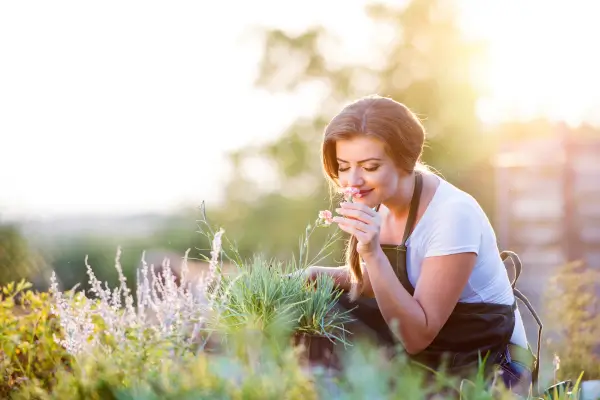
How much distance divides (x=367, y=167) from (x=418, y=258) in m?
0.43

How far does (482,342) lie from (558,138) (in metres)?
8.16

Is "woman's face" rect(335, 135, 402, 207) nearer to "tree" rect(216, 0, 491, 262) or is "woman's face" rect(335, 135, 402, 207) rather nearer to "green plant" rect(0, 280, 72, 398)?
"green plant" rect(0, 280, 72, 398)

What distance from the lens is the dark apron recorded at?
2982 mm

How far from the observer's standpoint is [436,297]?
113 inches

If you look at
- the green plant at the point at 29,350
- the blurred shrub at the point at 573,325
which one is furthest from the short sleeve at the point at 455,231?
the blurred shrub at the point at 573,325

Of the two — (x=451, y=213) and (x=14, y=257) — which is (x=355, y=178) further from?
(x=14, y=257)

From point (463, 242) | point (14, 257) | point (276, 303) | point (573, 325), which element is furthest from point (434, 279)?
point (14, 257)

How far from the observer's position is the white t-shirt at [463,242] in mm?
2957

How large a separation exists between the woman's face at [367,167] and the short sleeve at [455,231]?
0.82 ft

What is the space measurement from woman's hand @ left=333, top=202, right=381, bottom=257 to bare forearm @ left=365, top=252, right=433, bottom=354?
54 mm

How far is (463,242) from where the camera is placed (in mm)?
2951

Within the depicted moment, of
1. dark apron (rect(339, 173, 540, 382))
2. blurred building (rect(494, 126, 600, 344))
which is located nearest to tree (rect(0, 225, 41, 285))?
dark apron (rect(339, 173, 540, 382))

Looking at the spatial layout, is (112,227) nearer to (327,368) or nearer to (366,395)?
(327,368)

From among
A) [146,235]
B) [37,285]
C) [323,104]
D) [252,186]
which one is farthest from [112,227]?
[323,104]
